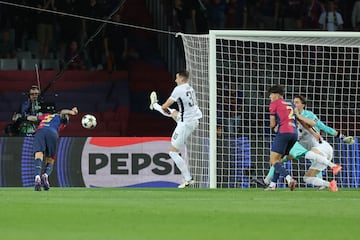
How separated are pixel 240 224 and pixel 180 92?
31.1ft

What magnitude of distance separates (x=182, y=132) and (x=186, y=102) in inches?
21.8

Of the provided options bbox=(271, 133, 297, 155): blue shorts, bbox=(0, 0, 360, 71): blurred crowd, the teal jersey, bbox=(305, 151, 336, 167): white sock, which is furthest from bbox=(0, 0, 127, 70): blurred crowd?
bbox=(271, 133, 297, 155): blue shorts

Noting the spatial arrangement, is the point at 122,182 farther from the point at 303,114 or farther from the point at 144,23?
the point at 144,23

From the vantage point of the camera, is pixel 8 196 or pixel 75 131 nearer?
pixel 8 196

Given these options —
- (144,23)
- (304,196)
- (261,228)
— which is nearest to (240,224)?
(261,228)

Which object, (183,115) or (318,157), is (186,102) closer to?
(183,115)

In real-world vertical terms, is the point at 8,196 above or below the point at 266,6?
below

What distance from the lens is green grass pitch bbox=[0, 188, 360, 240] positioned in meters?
10.3

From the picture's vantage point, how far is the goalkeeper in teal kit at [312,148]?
19.8 metres

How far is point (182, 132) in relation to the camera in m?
21.0

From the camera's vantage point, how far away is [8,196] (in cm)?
1661

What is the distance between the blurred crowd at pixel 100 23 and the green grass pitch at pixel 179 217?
13.0m

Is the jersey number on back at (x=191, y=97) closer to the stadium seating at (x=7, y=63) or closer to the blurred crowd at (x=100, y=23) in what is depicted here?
the blurred crowd at (x=100, y=23)

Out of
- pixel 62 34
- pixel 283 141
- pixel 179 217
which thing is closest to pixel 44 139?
pixel 283 141
